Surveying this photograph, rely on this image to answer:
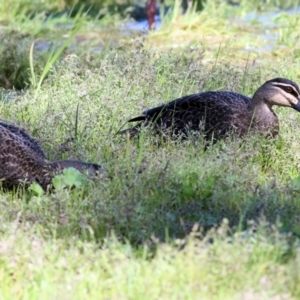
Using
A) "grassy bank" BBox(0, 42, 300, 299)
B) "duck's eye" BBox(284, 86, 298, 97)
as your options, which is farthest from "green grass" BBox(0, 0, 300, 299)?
"duck's eye" BBox(284, 86, 298, 97)

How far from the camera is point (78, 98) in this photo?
27.2 feet

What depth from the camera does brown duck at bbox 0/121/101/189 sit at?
6359 millimetres

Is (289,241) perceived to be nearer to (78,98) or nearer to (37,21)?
(78,98)

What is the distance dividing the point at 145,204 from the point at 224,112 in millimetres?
2043

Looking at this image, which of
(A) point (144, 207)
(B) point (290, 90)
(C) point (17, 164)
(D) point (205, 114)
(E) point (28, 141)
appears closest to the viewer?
(A) point (144, 207)

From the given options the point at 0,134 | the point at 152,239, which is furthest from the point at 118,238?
the point at 0,134

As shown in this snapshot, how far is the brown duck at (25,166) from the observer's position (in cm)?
636

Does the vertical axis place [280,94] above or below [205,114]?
above

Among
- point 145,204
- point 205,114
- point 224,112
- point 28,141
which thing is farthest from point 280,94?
point 145,204

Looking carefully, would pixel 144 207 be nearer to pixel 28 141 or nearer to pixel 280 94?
pixel 28 141

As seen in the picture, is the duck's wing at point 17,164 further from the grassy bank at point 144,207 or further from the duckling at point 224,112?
the duckling at point 224,112

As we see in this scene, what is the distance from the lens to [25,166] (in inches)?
253

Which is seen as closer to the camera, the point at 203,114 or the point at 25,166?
the point at 25,166

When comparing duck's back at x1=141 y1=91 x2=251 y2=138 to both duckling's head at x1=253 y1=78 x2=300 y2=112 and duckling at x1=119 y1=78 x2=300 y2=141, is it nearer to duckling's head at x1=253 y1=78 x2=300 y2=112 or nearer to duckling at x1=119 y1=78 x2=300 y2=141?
duckling at x1=119 y1=78 x2=300 y2=141
